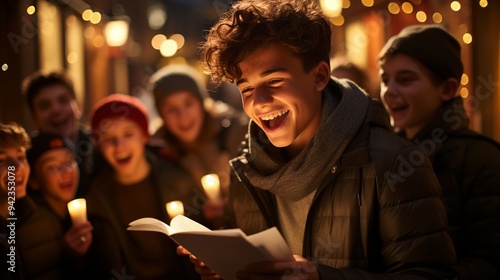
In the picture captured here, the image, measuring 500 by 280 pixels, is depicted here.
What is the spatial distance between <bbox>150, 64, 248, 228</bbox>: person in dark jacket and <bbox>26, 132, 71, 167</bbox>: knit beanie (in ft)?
3.87

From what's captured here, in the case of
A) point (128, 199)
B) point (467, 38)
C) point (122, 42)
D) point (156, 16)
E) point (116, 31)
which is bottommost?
point (128, 199)

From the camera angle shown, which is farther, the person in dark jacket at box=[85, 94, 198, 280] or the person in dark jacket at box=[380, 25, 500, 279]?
the person in dark jacket at box=[85, 94, 198, 280]

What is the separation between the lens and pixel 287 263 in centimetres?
196

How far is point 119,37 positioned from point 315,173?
4.87 meters

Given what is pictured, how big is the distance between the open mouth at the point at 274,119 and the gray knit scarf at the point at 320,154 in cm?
15

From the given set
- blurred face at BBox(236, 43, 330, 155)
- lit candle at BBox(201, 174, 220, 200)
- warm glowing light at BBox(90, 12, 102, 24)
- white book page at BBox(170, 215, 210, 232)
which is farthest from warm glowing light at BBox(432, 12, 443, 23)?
warm glowing light at BBox(90, 12, 102, 24)

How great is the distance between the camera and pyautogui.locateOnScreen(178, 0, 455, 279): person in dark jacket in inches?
83.8

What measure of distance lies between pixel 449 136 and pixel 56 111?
9.14 ft

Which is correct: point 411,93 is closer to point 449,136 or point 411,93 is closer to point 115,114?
point 449,136

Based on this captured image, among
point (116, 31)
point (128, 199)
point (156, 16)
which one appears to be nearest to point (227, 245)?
point (128, 199)

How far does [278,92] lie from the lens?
2.31 metres

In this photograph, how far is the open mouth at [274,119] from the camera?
92.0 inches

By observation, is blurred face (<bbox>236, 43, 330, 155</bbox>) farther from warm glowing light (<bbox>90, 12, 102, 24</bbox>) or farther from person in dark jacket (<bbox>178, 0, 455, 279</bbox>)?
warm glowing light (<bbox>90, 12, 102, 24</bbox>)

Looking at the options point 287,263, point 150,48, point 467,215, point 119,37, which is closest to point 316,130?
point 287,263
